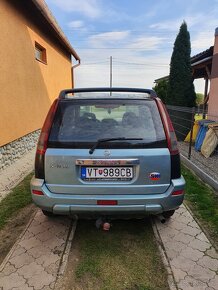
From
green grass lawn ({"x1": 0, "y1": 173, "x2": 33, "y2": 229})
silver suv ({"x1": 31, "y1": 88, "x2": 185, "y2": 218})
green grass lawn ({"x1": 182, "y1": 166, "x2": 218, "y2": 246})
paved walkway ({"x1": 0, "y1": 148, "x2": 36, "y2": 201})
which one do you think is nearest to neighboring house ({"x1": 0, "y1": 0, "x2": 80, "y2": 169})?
paved walkway ({"x1": 0, "y1": 148, "x2": 36, "y2": 201})

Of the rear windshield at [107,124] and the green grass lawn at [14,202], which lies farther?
the green grass lawn at [14,202]

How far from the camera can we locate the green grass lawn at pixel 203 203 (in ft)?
11.5

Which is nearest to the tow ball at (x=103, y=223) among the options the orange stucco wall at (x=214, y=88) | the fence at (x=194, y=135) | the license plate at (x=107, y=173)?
the license plate at (x=107, y=173)

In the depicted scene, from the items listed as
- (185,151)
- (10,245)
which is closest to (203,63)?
(185,151)

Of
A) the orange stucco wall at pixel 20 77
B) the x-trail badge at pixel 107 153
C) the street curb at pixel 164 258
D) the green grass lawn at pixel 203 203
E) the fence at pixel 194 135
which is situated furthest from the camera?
the fence at pixel 194 135

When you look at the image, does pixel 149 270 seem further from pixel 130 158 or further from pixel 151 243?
pixel 130 158

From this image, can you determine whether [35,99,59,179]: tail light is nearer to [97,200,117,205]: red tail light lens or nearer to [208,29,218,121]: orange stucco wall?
[97,200,117,205]: red tail light lens

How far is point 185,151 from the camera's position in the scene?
8188 mm

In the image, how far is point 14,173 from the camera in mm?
5906

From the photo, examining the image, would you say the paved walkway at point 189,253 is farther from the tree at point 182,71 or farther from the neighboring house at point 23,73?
the tree at point 182,71

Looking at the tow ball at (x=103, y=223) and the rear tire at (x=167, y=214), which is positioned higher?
the tow ball at (x=103, y=223)

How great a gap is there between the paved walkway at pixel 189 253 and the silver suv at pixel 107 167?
485mm

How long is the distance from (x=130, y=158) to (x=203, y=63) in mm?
9327

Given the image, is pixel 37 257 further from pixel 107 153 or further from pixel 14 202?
pixel 14 202
